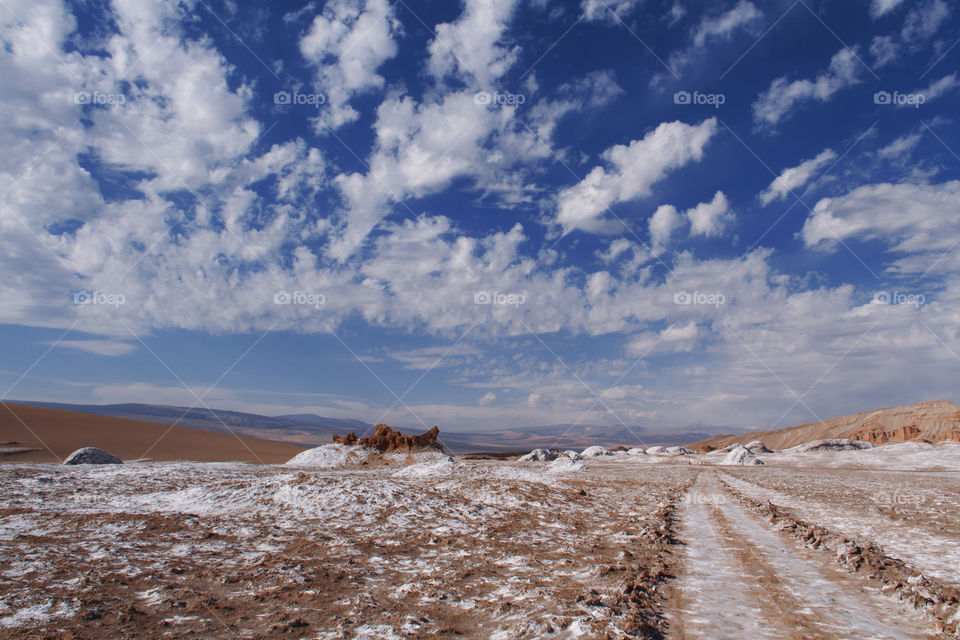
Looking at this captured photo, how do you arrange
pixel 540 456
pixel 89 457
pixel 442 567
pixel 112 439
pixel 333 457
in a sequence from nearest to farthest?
pixel 442 567 → pixel 89 457 → pixel 333 457 → pixel 112 439 → pixel 540 456

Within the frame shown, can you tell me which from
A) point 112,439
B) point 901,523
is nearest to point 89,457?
point 112,439

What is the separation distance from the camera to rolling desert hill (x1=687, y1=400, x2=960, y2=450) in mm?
85438

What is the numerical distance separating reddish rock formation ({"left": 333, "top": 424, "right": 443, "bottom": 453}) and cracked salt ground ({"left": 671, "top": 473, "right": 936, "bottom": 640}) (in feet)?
115

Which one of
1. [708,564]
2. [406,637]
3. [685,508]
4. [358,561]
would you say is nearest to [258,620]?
[406,637]

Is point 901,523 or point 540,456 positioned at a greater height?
point 901,523

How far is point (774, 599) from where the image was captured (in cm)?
593

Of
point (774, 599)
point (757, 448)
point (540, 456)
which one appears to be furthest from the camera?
point (757, 448)

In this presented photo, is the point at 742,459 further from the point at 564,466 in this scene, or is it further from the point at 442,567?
the point at 442,567

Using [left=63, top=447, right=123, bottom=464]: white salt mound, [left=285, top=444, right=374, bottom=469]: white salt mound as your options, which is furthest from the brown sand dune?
[left=285, top=444, right=374, bottom=469]: white salt mound

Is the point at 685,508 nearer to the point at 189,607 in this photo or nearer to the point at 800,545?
the point at 800,545

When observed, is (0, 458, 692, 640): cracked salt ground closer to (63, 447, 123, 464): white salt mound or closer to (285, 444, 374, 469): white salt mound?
(63, 447, 123, 464): white salt mound

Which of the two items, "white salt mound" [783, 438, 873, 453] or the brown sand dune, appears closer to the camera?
the brown sand dune

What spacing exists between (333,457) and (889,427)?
114 meters

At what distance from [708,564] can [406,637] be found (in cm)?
538
